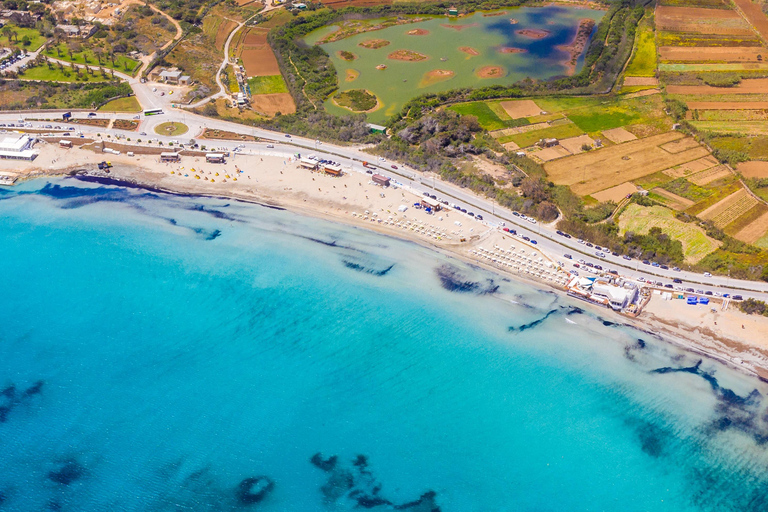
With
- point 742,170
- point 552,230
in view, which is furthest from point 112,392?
point 742,170

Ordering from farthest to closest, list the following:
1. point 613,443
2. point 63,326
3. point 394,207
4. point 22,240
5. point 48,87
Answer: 1. point 48,87
2. point 394,207
3. point 22,240
4. point 63,326
5. point 613,443

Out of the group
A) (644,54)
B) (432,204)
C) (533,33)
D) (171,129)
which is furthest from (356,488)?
(533,33)

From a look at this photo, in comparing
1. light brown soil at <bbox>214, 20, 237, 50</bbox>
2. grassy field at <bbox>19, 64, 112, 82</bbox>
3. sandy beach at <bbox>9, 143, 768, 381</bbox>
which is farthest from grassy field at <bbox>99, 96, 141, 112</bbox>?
light brown soil at <bbox>214, 20, 237, 50</bbox>

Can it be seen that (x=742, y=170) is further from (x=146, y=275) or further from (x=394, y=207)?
(x=146, y=275)

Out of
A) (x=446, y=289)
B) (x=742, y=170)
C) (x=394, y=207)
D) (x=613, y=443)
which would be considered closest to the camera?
(x=613, y=443)

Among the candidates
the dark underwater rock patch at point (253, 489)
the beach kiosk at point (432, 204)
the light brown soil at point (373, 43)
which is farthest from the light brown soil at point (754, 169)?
the dark underwater rock patch at point (253, 489)

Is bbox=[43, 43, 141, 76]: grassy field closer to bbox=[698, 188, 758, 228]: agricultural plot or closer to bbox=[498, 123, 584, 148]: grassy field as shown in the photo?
bbox=[498, 123, 584, 148]: grassy field
